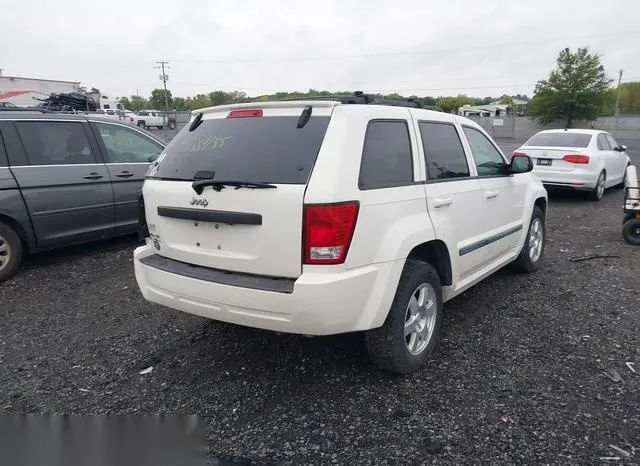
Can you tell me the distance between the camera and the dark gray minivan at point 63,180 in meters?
5.33

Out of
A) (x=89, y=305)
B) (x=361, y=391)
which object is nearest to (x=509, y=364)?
(x=361, y=391)

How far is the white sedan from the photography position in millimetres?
9562

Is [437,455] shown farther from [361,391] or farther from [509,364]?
[509,364]

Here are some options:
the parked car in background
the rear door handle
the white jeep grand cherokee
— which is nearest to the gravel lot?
the white jeep grand cherokee

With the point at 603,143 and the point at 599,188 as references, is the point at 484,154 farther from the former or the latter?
the point at 603,143

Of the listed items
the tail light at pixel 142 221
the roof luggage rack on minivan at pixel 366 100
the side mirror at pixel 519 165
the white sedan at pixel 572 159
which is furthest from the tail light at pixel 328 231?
the white sedan at pixel 572 159

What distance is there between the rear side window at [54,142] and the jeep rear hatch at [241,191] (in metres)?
3.05

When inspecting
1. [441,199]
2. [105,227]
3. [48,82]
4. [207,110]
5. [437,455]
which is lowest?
[437,455]

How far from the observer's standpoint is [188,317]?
14.2ft

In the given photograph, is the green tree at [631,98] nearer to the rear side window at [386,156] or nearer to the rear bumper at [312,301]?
the rear side window at [386,156]

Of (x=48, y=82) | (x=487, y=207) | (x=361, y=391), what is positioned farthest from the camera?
(x=48, y=82)

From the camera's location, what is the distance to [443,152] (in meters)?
3.75

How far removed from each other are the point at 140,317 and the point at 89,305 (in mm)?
691

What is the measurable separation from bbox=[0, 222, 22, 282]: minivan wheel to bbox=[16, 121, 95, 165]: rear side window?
0.83 meters
